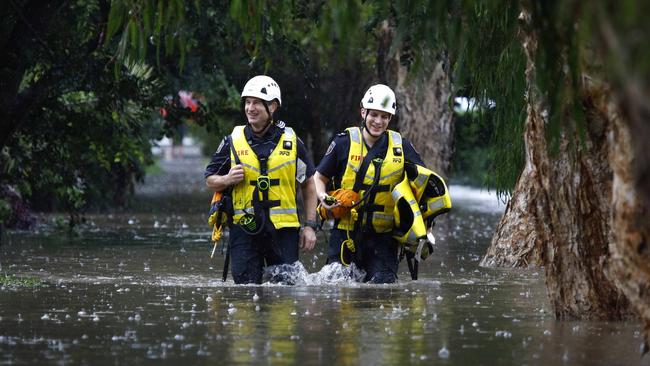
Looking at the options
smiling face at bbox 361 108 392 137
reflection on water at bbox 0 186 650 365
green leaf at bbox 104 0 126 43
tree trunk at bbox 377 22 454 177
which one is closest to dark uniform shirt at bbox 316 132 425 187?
smiling face at bbox 361 108 392 137

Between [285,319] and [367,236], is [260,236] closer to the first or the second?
[367,236]

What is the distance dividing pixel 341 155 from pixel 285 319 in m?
3.45

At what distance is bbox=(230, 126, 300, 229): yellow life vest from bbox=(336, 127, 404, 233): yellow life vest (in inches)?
26.3

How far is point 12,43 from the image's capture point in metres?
18.2

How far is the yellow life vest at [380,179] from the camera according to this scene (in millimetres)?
14133

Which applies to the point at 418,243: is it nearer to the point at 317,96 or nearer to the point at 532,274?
the point at 532,274

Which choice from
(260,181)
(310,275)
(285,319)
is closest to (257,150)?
(260,181)

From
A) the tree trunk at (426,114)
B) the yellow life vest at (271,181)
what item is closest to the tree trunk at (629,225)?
the yellow life vest at (271,181)

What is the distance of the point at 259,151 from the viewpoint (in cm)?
1364

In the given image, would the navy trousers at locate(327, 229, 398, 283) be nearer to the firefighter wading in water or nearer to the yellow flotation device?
the yellow flotation device

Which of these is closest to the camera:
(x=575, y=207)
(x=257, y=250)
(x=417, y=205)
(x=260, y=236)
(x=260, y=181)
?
(x=575, y=207)

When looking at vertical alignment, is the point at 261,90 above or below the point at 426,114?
below

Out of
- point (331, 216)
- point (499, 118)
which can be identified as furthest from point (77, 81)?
point (499, 118)

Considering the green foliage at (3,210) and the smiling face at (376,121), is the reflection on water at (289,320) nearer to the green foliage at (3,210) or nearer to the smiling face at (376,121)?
the smiling face at (376,121)
